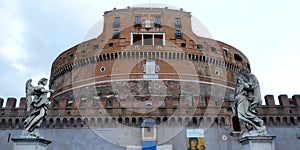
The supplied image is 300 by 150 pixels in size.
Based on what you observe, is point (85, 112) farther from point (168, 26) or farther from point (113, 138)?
point (168, 26)

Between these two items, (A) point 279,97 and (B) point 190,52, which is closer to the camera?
(A) point 279,97

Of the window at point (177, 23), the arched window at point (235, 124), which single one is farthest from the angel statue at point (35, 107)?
the window at point (177, 23)

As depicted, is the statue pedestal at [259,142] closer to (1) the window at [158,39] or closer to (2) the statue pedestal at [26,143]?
(2) the statue pedestal at [26,143]

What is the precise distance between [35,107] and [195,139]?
14526 millimetres

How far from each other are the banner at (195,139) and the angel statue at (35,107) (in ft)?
46.5

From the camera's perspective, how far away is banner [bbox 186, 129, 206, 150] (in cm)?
2044

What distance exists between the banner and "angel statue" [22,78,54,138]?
46.5 ft

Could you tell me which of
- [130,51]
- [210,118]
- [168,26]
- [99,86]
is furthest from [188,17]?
[210,118]

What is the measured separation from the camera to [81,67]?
94.7 feet

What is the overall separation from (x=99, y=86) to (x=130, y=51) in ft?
12.0

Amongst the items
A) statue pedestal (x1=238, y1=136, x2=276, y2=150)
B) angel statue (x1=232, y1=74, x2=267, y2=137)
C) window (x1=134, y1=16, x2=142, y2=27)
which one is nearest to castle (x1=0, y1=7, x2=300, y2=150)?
window (x1=134, y1=16, x2=142, y2=27)

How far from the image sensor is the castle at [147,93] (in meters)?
20.7

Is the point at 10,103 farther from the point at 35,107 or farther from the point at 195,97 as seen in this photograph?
the point at 35,107

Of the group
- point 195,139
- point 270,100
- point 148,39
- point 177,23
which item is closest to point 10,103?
point 195,139
